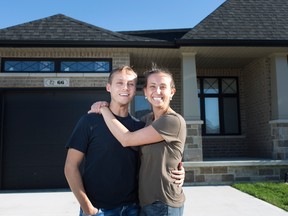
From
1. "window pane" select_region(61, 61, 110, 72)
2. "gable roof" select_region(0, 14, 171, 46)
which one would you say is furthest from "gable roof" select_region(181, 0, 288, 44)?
"window pane" select_region(61, 61, 110, 72)

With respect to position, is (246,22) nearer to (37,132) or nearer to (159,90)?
(37,132)

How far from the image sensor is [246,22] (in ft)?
32.4

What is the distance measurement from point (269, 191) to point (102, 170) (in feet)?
20.2

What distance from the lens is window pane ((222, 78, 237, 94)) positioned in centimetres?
1203

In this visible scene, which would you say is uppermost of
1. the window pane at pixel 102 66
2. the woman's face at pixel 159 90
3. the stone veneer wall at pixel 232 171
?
the window pane at pixel 102 66

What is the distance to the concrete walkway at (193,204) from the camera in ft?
18.1

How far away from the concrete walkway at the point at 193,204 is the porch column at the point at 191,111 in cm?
125

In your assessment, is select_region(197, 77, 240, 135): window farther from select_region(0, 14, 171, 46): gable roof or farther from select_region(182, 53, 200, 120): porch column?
select_region(0, 14, 171, 46): gable roof

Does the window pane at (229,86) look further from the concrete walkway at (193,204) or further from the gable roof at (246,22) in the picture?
Result: the concrete walkway at (193,204)

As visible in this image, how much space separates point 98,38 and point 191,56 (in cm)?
266

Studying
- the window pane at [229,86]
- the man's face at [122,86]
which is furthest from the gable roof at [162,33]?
the man's face at [122,86]

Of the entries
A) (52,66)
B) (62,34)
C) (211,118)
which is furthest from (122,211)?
(211,118)

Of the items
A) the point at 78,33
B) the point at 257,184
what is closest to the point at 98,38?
the point at 78,33

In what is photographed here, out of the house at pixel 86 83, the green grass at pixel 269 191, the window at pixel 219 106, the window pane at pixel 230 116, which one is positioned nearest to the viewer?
the green grass at pixel 269 191
